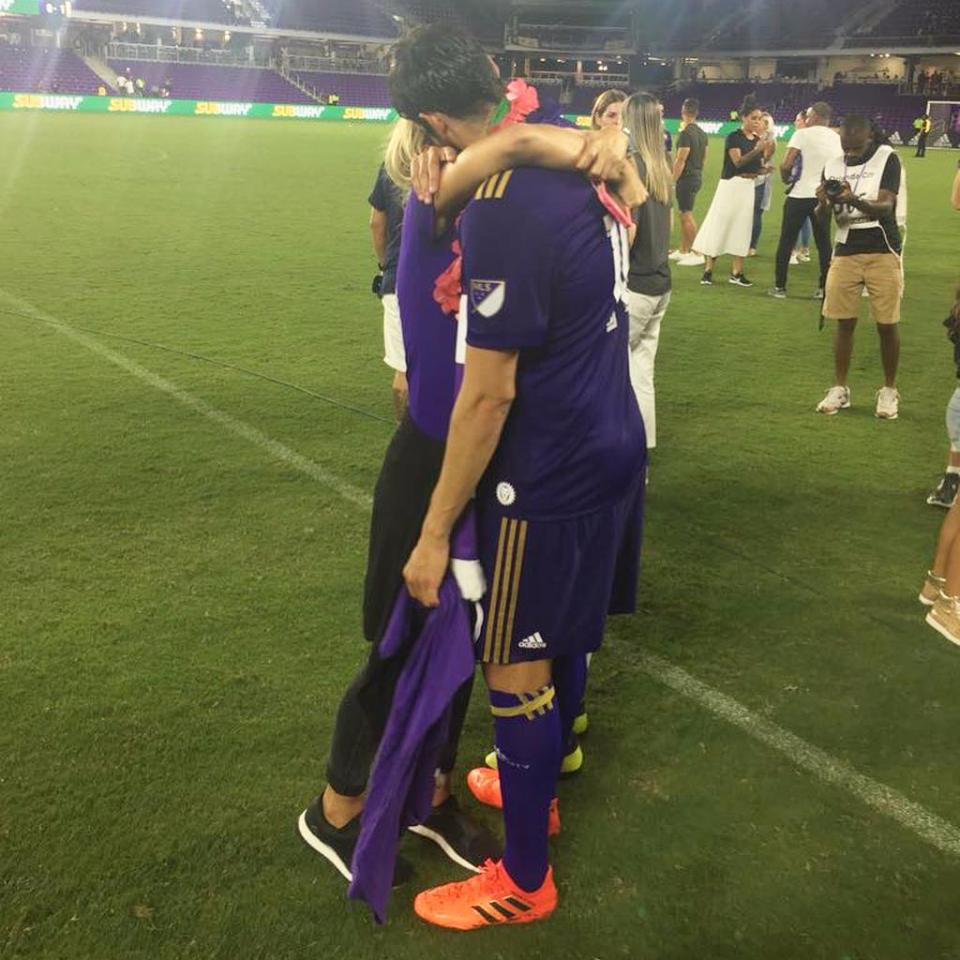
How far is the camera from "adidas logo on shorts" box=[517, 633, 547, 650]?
212 centimetres

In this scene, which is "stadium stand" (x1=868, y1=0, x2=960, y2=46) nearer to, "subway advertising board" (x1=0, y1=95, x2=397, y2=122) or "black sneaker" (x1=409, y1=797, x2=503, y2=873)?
"subway advertising board" (x1=0, y1=95, x2=397, y2=122)

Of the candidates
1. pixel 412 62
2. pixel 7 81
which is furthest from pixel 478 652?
pixel 7 81

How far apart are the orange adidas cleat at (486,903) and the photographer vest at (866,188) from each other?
16.8 ft

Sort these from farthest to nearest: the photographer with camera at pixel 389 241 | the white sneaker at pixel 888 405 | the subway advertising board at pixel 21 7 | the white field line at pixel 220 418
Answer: the subway advertising board at pixel 21 7 → the white sneaker at pixel 888 405 → the white field line at pixel 220 418 → the photographer with camera at pixel 389 241

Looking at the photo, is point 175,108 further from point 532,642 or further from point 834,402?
point 532,642

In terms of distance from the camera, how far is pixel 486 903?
244 centimetres

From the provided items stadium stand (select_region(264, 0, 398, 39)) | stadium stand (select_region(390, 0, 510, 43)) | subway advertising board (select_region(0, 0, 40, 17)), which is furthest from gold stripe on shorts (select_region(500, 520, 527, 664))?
stadium stand (select_region(264, 0, 398, 39))

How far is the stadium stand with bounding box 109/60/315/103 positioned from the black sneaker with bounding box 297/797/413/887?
52295mm

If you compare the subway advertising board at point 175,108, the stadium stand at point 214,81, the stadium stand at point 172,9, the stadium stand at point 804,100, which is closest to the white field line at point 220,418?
the subway advertising board at point 175,108

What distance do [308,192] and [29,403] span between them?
1210 cm

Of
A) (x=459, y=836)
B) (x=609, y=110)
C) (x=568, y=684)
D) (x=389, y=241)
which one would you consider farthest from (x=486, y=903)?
(x=609, y=110)

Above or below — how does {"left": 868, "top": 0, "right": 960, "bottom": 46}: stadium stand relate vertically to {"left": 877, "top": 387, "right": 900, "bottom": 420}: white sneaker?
above

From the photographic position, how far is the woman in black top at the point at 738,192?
34.2 feet

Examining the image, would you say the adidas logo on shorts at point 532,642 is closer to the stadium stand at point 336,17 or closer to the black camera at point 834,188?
the black camera at point 834,188
